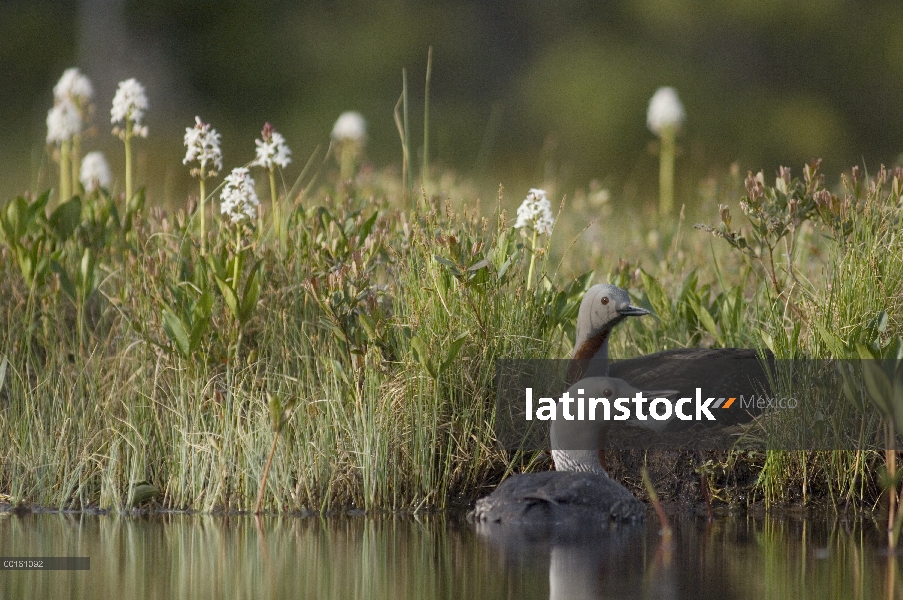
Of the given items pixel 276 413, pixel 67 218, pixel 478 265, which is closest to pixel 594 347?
pixel 478 265

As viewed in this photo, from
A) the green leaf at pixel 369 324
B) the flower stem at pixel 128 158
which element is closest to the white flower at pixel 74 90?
the flower stem at pixel 128 158

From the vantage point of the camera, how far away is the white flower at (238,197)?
5578 millimetres

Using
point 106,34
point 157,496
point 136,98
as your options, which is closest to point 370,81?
point 106,34

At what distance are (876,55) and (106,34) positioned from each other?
1208 cm

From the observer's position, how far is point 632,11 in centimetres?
2188

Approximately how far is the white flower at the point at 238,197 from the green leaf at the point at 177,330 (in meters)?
0.52

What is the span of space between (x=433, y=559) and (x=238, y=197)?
2.17 meters

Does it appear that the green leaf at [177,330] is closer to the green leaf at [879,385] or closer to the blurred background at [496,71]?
the green leaf at [879,385]

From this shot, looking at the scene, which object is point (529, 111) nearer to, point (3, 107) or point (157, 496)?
point (3, 107)

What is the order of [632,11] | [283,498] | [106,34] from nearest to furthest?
[283,498], [106,34], [632,11]

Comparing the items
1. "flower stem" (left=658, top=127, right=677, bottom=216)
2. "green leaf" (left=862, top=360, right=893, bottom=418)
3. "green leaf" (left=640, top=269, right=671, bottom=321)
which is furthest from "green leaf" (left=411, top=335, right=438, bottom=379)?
"flower stem" (left=658, top=127, right=677, bottom=216)

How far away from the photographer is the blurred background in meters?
19.9

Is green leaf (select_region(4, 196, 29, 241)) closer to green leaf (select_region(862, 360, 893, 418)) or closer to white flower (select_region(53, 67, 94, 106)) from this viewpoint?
white flower (select_region(53, 67, 94, 106))

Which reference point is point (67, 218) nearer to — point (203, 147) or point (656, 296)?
point (203, 147)
